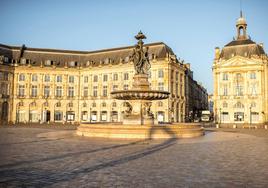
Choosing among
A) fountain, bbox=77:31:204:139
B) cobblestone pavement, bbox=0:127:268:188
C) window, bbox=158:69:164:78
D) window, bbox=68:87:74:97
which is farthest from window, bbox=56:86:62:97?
cobblestone pavement, bbox=0:127:268:188

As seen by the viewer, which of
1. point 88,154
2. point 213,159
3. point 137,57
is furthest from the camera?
point 137,57

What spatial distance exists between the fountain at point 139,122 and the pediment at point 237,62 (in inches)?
2087

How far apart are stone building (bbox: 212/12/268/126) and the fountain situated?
49.7m

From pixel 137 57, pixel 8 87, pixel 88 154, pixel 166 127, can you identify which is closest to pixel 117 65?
pixel 8 87

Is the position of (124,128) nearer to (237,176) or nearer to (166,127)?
(166,127)

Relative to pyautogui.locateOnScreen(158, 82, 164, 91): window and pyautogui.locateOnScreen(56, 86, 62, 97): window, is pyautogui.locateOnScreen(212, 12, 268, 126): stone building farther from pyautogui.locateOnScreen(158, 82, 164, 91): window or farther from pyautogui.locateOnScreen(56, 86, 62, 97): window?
pyautogui.locateOnScreen(56, 86, 62, 97): window

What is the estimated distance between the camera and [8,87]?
248 feet

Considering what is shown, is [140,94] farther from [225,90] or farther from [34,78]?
[34,78]

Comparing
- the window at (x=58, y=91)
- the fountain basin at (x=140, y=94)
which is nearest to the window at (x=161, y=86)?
the window at (x=58, y=91)

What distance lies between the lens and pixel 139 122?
26750 mm

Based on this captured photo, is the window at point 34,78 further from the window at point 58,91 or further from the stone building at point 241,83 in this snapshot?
the stone building at point 241,83

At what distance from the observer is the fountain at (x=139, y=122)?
22297 millimetres

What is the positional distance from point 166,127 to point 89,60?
63.8 m

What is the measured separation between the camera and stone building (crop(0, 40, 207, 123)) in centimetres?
7406
